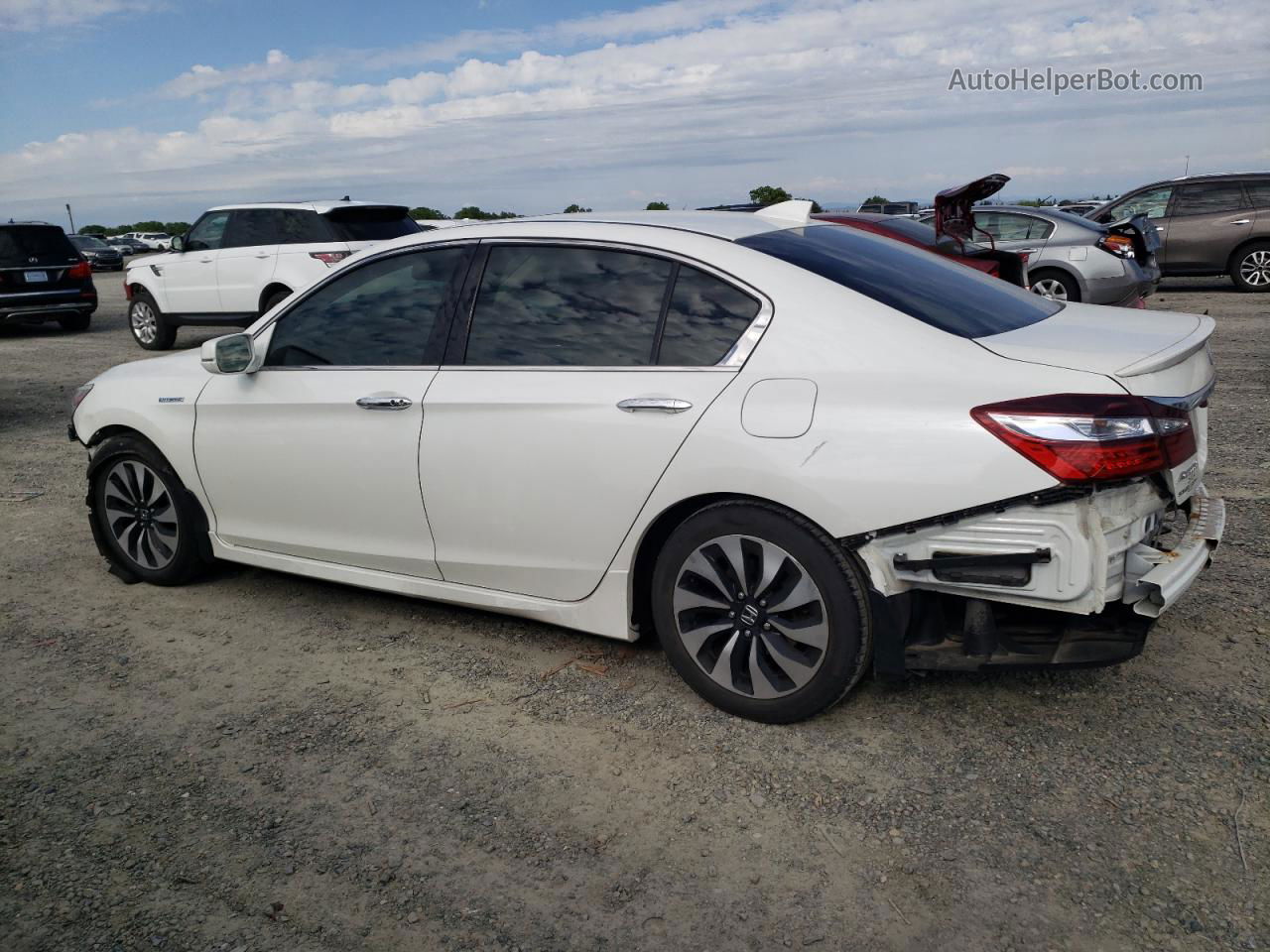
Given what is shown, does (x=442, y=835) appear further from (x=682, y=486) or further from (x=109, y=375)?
(x=109, y=375)

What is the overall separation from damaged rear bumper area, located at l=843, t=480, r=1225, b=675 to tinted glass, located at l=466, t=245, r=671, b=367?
1.06 metres

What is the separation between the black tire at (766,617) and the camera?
10.6 ft

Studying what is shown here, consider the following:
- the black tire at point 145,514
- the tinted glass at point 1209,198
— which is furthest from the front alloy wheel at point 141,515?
the tinted glass at point 1209,198

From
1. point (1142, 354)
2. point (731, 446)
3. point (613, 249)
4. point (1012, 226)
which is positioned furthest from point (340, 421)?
point (1012, 226)

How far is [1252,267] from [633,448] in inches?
611

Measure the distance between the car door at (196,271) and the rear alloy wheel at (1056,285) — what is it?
9.63 meters

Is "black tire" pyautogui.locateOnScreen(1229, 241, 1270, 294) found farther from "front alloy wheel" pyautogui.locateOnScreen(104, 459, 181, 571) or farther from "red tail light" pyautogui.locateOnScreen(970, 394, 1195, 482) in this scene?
"front alloy wheel" pyautogui.locateOnScreen(104, 459, 181, 571)

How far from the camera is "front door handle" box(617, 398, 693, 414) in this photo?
11.2 feet

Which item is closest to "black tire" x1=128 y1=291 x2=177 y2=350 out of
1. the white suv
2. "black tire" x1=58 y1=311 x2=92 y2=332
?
the white suv

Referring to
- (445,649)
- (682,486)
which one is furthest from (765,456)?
(445,649)

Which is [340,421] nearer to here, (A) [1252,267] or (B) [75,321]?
(B) [75,321]

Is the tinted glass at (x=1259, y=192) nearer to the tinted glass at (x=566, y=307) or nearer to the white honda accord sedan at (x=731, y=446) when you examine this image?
the white honda accord sedan at (x=731, y=446)

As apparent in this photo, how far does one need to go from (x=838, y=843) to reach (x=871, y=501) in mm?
936

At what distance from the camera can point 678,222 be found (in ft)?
12.7
